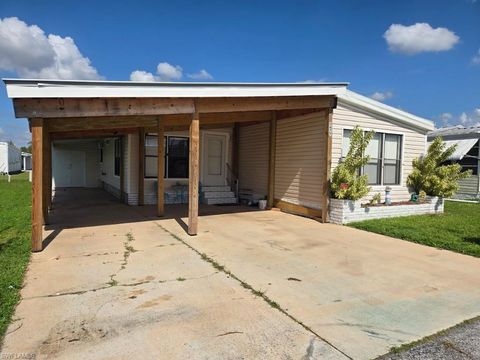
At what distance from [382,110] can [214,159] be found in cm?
608

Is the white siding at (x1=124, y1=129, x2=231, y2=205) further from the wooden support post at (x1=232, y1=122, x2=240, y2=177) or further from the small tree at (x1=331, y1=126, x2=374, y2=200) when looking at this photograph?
the small tree at (x1=331, y1=126, x2=374, y2=200)

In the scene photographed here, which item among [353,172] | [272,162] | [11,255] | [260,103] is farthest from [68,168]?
[353,172]

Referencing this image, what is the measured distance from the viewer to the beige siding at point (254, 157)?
11.8 metres

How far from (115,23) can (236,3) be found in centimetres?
428

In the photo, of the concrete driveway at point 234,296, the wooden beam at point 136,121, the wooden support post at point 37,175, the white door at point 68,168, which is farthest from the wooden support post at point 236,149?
the white door at point 68,168

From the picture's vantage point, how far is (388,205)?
9.58 m

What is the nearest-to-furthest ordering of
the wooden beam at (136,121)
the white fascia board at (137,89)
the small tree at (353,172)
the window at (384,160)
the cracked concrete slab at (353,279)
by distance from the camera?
the cracked concrete slab at (353,279), the white fascia board at (137,89), the wooden beam at (136,121), the small tree at (353,172), the window at (384,160)

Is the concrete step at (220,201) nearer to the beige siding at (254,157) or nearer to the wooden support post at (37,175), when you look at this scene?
the beige siding at (254,157)

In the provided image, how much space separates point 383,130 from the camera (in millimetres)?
10008

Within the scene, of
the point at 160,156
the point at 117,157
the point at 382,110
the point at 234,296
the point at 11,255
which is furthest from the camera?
the point at 117,157

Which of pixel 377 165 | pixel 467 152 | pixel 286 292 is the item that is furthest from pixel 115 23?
pixel 467 152

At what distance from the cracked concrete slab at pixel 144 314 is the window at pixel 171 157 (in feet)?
21.5

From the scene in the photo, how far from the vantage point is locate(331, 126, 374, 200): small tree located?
8.50 m

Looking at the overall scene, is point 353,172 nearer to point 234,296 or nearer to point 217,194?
point 217,194
